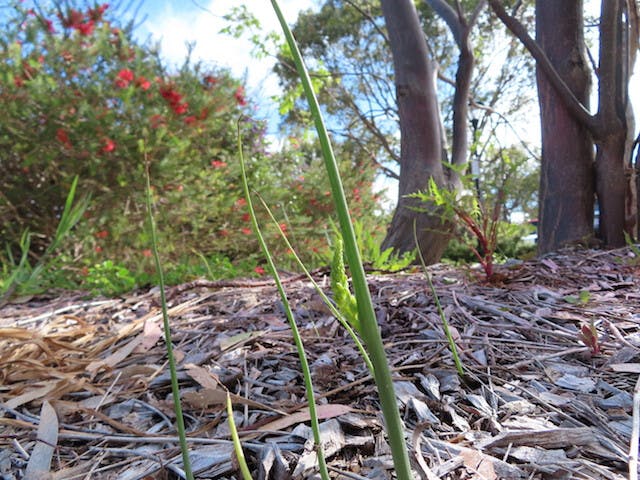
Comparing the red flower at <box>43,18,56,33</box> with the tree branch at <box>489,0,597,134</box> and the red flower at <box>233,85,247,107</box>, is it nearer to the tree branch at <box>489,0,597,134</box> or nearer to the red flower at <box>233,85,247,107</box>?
the red flower at <box>233,85,247,107</box>

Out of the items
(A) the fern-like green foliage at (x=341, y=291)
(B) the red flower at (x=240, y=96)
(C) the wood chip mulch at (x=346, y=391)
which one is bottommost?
(C) the wood chip mulch at (x=346, y=391)

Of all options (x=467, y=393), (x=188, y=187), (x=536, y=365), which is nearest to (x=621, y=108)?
(x=536, y=365)

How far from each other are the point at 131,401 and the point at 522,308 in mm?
953

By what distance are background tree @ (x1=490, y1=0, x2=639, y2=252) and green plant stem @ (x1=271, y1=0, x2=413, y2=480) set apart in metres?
2.14

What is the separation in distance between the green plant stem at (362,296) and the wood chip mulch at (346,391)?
0.23 meters

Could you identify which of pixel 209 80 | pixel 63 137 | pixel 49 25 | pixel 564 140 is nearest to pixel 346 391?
pixel 564 140

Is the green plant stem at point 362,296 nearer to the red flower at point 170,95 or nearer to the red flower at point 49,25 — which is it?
the red flower at point 170,95

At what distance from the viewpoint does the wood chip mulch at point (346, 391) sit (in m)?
0.55

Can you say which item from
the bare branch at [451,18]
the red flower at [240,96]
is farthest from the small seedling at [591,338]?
the red flower at [240,96]

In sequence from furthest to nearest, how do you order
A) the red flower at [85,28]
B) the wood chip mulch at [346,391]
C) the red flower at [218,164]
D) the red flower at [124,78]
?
the red flower at [218,164], the red flower at [85,28], the red flower at [124,78], the wood chip mulch at [346,391]

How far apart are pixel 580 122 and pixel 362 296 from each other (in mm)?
2310

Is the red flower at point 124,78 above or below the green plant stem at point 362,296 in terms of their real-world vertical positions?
above

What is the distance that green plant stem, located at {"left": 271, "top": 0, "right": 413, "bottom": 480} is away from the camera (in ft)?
0.98

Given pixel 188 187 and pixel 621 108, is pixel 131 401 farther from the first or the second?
pixel 188 187
